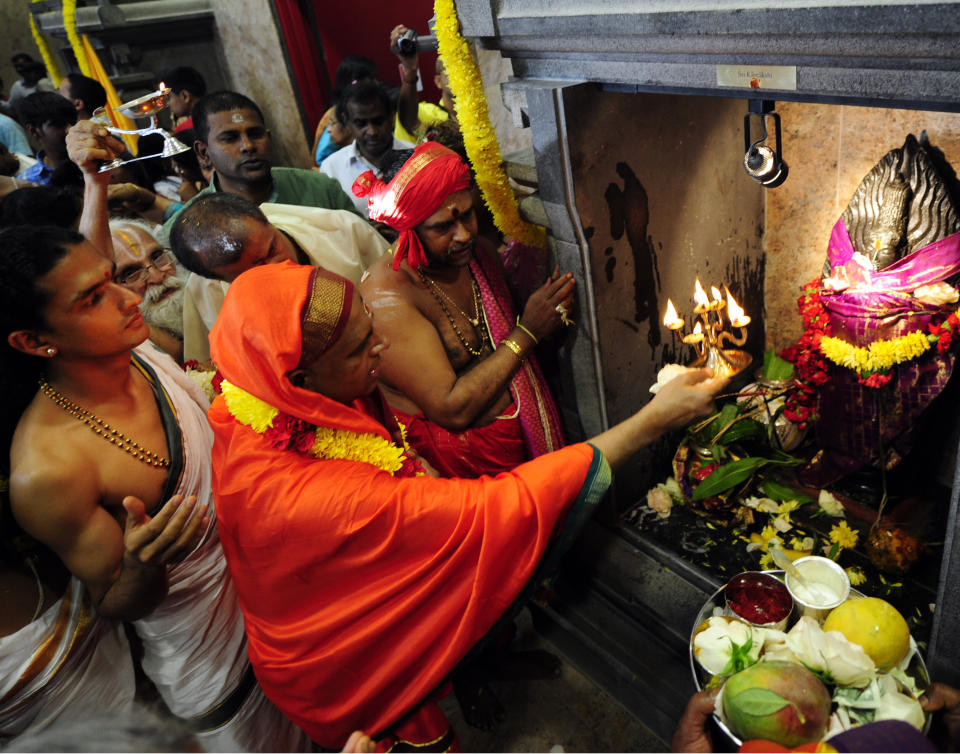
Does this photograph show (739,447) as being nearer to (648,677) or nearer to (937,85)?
(648,677)

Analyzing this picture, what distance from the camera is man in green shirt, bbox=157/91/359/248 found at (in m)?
3.62

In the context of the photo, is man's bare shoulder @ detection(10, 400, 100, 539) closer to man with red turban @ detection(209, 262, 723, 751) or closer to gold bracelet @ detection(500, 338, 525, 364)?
man with red turban @ detection(209, 262, 723, 751)

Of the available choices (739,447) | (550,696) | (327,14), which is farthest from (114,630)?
(327,14)

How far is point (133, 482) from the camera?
2.18 m

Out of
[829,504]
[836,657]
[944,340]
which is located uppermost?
[944,340]

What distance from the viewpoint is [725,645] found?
178 cm

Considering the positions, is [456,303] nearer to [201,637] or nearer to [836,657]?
[201,637]

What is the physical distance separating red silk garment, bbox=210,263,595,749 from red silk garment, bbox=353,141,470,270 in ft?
2.13

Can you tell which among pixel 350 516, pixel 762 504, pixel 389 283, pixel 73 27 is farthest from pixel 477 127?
pixel 73 27

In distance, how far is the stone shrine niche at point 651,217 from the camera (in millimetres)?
2441

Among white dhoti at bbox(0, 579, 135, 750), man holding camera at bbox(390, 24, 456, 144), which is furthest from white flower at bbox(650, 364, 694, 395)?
man holding camera at bbox(390, 24, 456, 144)

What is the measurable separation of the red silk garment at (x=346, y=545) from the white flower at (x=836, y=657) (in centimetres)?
76

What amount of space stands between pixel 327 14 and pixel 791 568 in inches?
300

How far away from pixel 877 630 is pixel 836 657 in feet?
0.68
